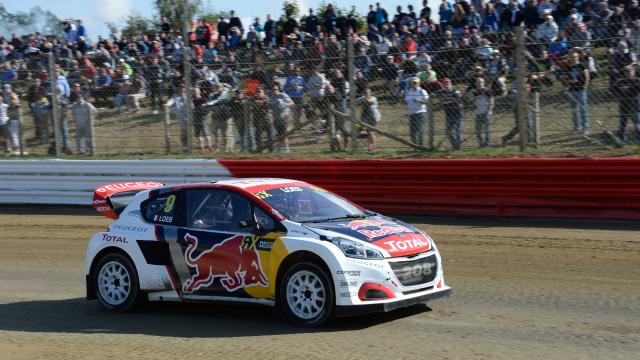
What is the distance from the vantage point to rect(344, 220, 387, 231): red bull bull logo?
805 centimetres

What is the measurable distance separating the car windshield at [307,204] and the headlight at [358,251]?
656 millimetres

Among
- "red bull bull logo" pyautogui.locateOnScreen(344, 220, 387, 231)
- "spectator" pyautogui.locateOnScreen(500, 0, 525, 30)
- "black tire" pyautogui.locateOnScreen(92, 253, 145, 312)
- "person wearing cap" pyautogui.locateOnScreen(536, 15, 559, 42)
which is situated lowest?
"black tire" pyautogui.locateOnScreen(92, 253, 145, 312)

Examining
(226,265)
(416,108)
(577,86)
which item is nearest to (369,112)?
(416,108)

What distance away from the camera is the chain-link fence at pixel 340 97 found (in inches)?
535

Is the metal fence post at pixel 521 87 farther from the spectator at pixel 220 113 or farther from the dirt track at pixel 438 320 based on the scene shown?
the spectator at pixel 220 113

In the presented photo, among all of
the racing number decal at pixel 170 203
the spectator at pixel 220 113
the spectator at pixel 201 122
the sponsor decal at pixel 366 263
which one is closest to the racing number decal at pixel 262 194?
the racing number decal at pixel 170 203

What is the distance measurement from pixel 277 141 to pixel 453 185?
12.2 ft

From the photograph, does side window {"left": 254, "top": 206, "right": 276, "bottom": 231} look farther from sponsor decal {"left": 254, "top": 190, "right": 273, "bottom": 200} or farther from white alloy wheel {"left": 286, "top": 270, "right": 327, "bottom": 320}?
white alloy wheel {"left": 286, "top": 270, "right": 327, "bottom": 320}

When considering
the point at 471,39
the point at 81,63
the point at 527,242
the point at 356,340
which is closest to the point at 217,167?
the point at 81,63

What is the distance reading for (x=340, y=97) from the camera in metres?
15.4

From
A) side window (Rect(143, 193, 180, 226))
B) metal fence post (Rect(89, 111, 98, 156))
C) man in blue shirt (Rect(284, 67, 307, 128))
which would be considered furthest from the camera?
metal fence post (Rect(89, 111, 98, 156))

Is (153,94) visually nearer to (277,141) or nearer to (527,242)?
(277,141)

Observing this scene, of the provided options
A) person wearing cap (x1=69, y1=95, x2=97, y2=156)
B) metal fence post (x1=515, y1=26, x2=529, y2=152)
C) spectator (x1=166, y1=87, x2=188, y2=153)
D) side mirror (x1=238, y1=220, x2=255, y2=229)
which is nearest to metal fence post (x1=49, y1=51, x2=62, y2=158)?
person wearing cap (x1=69, y1=95, x2=97, y2=156)

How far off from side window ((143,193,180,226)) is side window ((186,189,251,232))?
18 centimetres
